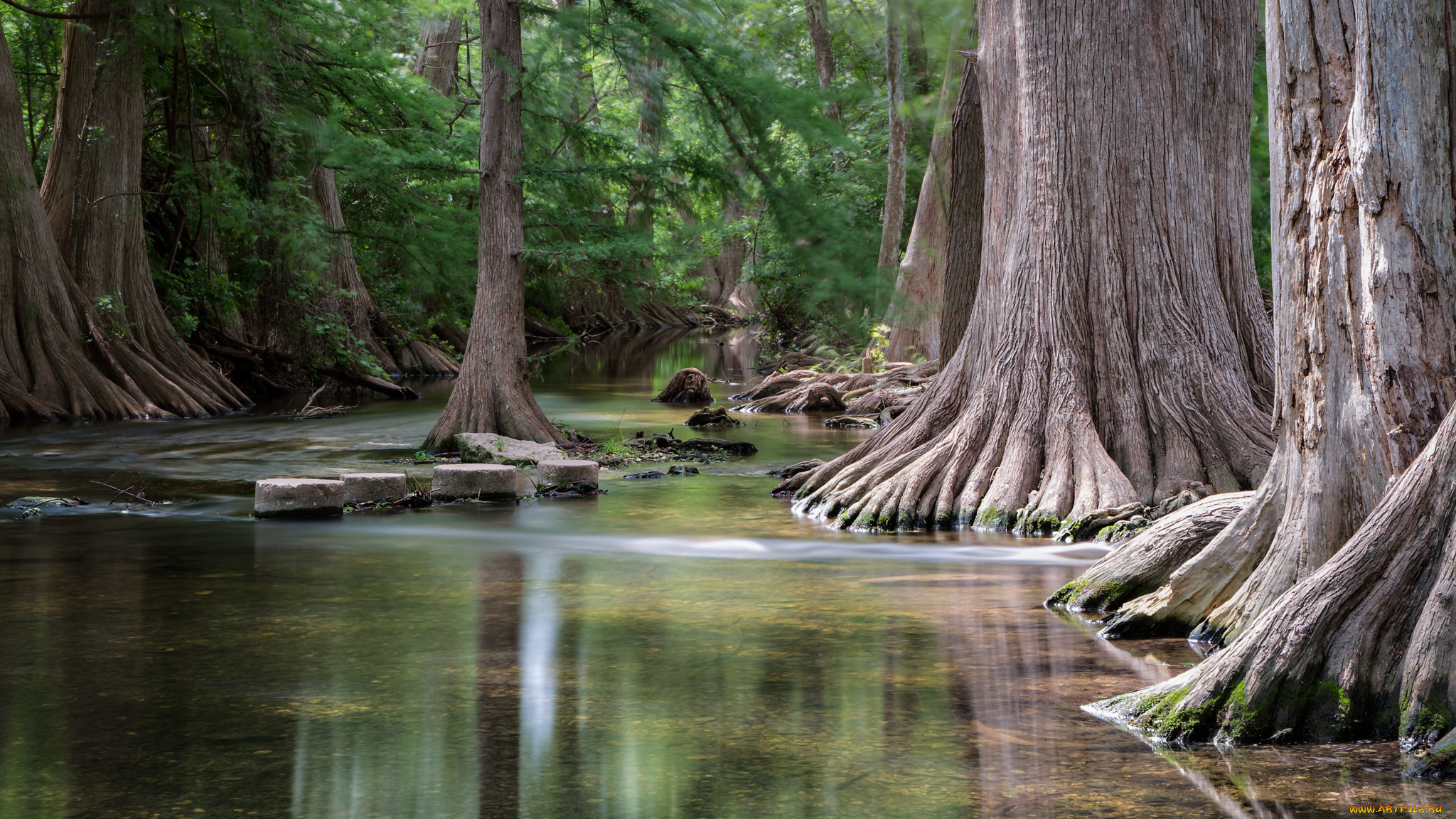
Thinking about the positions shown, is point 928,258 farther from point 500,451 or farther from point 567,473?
point 567,473

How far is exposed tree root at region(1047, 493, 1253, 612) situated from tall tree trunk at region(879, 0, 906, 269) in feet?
55.8

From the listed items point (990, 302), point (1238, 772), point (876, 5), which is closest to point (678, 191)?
point (990, 302)

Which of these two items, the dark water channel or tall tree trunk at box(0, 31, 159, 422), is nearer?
the dark water channel

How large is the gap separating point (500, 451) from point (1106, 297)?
22.3 ft

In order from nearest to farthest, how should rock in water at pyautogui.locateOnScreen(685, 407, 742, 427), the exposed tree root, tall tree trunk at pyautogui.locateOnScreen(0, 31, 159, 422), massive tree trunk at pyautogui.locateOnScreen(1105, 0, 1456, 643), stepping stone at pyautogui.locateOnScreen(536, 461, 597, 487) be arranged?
massive tree trunk at pyautogui.locateOnScreen(1105, 0, 1456, 643) < the exposed tree root < stepping stone at pyautogui.locateOnScreen(536, 461, 597, 487) < rock in water at pyautogui.locateOnScreen(685, 407, 742, 427) < tall tree trunk at pyautogui.locateOnScreen(0, 31, 159, 422)

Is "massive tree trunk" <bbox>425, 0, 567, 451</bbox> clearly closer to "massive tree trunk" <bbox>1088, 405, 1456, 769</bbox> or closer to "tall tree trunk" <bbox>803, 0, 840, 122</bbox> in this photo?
"massive tree trunk" <bbox>1088, 405, 1456, 769</bbox>

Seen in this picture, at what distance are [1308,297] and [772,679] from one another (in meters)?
2.85

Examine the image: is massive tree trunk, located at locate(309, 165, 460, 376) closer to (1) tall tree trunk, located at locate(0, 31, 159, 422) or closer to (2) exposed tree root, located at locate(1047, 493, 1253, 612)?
(1) tall tree trunk, located at locate(0, 31, 159, 422)

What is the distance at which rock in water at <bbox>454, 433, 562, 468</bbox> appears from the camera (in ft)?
44.4

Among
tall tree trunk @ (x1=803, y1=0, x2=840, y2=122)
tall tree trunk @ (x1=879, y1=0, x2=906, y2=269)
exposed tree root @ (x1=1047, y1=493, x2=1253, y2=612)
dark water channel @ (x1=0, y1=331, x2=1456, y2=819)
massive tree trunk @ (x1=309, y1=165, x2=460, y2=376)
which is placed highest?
tall tree trunk @ (x1=803, y1=0, x2=840, y2=122)

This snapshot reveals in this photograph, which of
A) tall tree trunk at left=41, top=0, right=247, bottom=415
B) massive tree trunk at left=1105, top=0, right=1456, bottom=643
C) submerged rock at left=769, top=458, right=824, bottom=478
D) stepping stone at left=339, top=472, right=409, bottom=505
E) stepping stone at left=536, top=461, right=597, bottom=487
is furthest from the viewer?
tall tree trunk at left=41, top=0, right=247, bottom=415

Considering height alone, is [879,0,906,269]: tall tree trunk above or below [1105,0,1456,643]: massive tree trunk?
above

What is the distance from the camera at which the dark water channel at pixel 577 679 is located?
13.6 feet

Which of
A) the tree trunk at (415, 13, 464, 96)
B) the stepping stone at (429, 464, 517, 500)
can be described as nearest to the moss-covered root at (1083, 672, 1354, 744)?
the stepping stone at (429, 464, 517, 500)
